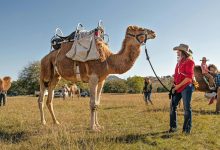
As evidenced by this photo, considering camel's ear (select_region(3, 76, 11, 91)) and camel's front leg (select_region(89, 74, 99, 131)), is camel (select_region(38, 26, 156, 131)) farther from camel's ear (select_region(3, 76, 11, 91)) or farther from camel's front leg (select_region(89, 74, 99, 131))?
camel's ear (select_region(3, 76, 11, 91))

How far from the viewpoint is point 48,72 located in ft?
37.5

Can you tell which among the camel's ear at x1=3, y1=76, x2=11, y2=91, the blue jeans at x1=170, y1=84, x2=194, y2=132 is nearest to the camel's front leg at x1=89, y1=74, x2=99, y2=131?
the blue jeans at x1=170, y1=84, x2=194, y2=132

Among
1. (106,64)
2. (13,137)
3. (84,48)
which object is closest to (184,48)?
(106,64)

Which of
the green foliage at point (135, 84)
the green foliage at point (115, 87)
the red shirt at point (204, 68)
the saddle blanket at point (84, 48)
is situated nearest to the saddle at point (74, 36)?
the saddle blanket at point (84, 48)

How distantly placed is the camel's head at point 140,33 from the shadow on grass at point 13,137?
4.24m

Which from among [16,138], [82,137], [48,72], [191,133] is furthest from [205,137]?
[48,72]

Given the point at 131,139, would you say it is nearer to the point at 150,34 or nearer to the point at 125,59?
the point at 125,59

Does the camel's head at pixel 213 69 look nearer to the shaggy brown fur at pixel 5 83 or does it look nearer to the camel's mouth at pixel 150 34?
the camel's mouth at pixel 150 34

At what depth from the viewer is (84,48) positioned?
10.0m

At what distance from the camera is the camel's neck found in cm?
967

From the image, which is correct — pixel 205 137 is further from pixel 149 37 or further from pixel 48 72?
pixel 48 72

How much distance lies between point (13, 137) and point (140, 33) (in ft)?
15.3

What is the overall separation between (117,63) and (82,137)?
2700 millimetres

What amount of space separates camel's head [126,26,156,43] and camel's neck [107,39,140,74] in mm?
219
